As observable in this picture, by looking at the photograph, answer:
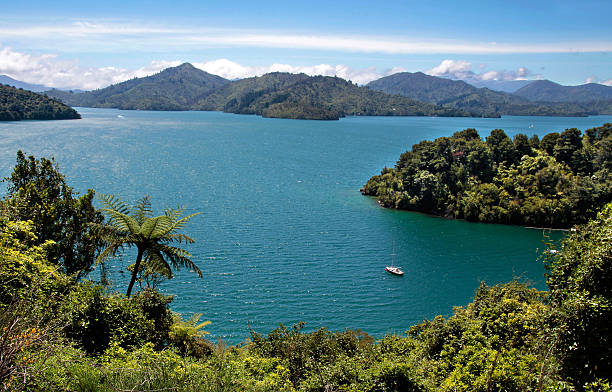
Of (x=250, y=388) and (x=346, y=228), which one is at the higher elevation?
(x=250, y=388)

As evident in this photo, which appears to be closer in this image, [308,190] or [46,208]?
[46,208]

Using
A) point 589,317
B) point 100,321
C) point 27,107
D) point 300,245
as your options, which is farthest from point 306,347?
point 27,107

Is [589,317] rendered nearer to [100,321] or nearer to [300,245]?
[100,321]

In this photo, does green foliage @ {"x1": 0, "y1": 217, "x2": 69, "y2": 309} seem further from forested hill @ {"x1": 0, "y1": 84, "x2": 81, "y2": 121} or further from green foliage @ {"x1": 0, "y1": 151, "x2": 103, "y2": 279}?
forested hill @ {"x1": 0, "y1": 84, "x2": 81, "y2": 121}

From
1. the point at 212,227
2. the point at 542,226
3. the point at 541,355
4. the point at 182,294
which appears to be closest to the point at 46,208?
the point at 182,294

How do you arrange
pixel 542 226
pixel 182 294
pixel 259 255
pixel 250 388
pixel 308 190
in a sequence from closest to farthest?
pixel 250 388 → pixel 182 294 → pixel 259 255 → pixel 542 226 → pixel 308 190

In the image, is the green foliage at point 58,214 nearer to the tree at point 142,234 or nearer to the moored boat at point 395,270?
the tree at point 142,234

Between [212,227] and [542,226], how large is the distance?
4106 cm

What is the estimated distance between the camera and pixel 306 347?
1526 centimetres

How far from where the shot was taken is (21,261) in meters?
10.7

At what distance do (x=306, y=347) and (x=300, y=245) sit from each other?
2318 cm

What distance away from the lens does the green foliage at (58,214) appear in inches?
733

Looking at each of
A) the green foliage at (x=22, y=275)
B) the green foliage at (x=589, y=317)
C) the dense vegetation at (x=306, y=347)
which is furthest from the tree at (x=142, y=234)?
the green foliage at (x=589, y=317)

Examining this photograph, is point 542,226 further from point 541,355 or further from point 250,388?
point 250,388
